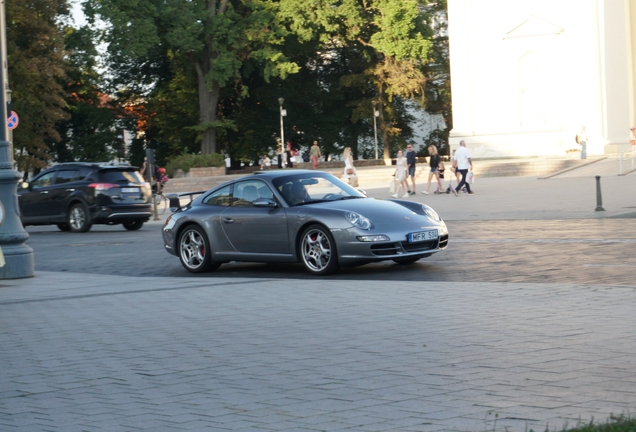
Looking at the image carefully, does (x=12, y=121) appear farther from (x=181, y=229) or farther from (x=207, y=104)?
(x=207, y=104)

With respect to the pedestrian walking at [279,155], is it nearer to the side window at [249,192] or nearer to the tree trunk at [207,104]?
the tree trunk at [207,104]

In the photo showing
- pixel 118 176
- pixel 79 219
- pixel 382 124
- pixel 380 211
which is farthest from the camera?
pixel 382 124

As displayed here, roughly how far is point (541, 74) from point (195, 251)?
149 feet

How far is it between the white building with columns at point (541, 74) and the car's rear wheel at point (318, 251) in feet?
140

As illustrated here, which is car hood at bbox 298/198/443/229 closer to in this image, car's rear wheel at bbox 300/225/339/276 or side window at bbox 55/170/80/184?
car's rear wheel at bbox 300/225/339/276

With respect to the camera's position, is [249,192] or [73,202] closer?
[249,192]

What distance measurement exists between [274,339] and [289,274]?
5941 millimetres

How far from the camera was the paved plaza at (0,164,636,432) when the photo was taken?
573 cm

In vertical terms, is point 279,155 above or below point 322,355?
above

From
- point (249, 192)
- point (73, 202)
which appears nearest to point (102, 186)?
point (73, 202)

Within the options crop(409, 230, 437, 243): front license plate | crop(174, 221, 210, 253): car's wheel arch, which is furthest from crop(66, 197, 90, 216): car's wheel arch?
crop(409, 230, 437, 243): front license plate

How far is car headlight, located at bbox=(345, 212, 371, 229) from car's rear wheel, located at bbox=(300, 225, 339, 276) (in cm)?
35

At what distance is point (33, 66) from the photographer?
5069 cm

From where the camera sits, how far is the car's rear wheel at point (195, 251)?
49.6 ft
